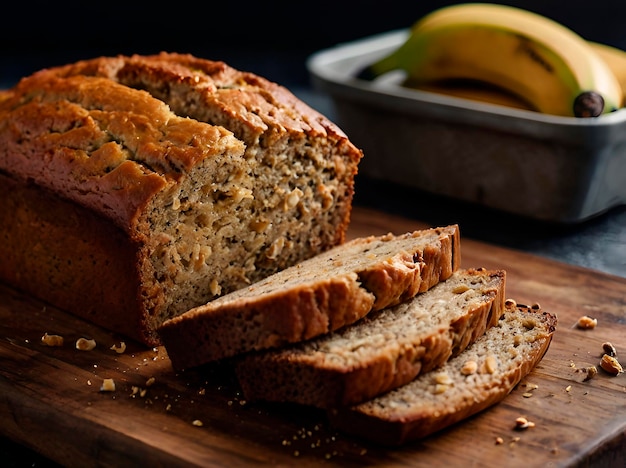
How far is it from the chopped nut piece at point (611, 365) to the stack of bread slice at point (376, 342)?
181 millimetres

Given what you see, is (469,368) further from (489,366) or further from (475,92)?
(475,92)

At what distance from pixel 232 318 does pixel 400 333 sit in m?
0.50

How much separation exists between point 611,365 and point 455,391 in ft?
2.01

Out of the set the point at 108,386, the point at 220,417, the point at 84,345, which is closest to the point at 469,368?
the point at 220,417

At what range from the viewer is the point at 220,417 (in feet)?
9.01

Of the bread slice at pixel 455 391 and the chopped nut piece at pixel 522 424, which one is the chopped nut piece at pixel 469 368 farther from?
the chopped nut piece at pixel 522 424

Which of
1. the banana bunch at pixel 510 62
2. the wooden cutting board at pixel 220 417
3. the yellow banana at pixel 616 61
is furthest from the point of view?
the yellow banana at pixel 616 61

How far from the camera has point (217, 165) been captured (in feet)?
10.4

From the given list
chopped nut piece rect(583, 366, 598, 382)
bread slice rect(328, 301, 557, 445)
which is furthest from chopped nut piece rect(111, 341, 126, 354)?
chopped nut piece rect(583, 366, 598, 382)

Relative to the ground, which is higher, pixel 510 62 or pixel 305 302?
pixel 510 62

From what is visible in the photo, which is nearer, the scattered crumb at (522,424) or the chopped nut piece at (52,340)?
the scattered crumb at (522,424)

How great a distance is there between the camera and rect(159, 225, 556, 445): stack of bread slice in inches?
102

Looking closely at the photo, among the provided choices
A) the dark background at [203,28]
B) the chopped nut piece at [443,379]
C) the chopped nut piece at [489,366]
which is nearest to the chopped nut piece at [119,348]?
the chopped nut piece at [443,379]

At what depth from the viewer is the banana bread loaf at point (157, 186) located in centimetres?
312
